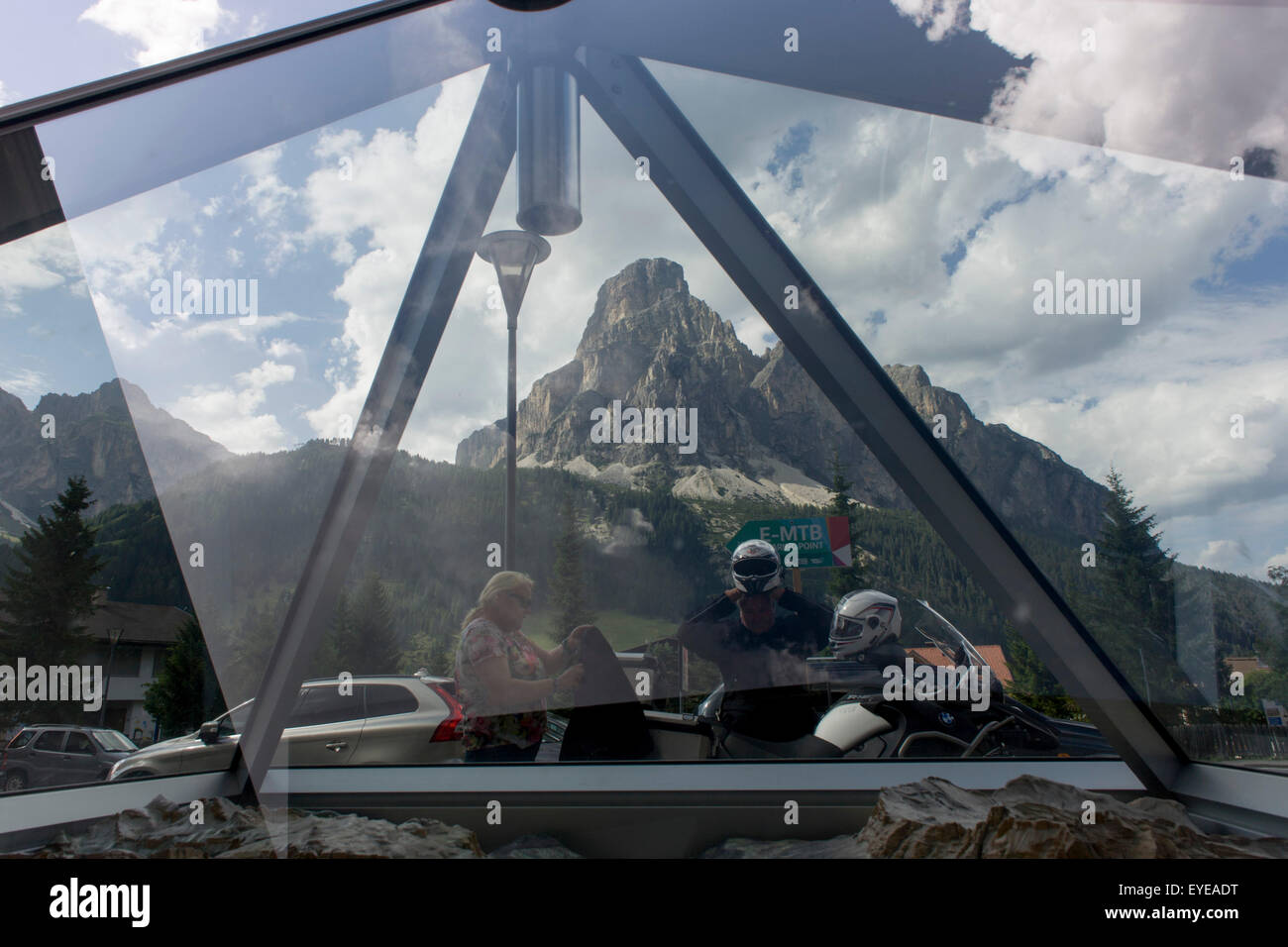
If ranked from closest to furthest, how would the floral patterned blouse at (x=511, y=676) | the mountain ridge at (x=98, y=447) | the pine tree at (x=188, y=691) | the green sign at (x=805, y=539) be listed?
1. the mountain ridge at (x=98, y=447)
2. the floral patterned blouse at (x=511, y=676)
3. the pine tree at (x=188, y=691)
4. the green sign at (x=805, y=539)

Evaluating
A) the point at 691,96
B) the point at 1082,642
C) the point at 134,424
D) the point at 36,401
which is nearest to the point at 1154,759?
the point at 1082,642

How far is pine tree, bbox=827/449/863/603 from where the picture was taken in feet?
12.4

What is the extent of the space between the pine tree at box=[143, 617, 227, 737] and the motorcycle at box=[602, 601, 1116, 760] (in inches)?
86.8

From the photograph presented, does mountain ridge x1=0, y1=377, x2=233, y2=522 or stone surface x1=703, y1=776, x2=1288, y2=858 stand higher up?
mountain ridge x1=0, y1=377, x2=233, y2=522

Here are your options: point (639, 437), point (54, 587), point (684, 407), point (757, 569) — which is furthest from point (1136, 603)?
point (54, 587)

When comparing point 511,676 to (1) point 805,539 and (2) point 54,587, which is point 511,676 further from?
(2) point 54,587

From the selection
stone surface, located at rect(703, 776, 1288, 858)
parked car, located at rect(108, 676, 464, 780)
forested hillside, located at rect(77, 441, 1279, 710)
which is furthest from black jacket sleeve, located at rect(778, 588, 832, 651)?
parked car, located at rect(108, 676, 464, 780)

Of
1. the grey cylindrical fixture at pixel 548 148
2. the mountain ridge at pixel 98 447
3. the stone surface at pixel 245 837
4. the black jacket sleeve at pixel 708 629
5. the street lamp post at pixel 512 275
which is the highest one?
the grey cylindrical fixture at pixel 548 148

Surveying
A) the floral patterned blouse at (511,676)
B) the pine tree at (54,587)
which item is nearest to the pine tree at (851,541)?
the floral patterned blouse at (511,676)

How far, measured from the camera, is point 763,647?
344 cm

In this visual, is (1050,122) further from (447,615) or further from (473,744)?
(447,615)

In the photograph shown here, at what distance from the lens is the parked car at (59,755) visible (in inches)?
108

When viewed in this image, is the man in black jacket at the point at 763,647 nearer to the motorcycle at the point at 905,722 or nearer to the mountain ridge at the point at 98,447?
the motorcycle at the point at 905,722

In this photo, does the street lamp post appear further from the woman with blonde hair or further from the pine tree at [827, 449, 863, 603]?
the pine tree at [827, 449, 863, 603]
